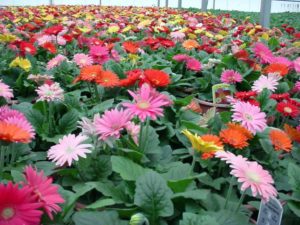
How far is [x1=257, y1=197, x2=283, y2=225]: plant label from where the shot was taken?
2.88 ft

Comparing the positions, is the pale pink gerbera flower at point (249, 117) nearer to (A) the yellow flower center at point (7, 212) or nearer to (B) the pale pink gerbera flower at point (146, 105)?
(B) the pale pink gerbera flower at point (146, 105)

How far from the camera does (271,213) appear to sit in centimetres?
91

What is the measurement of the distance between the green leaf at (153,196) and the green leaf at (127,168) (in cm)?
7

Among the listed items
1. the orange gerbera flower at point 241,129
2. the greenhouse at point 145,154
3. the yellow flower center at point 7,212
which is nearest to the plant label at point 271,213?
the greenhouse at point 145,154

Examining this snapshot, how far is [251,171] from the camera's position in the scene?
2.95ft

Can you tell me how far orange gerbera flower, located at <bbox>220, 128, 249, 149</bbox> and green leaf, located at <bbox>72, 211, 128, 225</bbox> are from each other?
1.26 ft

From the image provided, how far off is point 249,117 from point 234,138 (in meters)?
0.10

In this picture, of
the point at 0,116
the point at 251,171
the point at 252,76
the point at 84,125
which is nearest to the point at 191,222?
the point at 251,171

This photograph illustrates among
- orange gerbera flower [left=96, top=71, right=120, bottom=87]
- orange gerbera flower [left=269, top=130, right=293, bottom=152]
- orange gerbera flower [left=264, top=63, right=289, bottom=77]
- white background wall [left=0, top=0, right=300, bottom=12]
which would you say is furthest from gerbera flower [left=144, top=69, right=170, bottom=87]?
white background wall [left=0, top=0, right=300, bottom=12]

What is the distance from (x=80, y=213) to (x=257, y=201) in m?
0.50

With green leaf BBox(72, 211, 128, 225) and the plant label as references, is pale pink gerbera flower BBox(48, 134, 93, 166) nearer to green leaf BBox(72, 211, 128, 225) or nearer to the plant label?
green leaf BBox(72, 211, 128, 225)

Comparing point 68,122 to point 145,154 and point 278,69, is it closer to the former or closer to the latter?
point 145,154

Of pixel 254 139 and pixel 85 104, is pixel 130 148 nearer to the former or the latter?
pixel 254 139

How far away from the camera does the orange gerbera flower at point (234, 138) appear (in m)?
1.13
